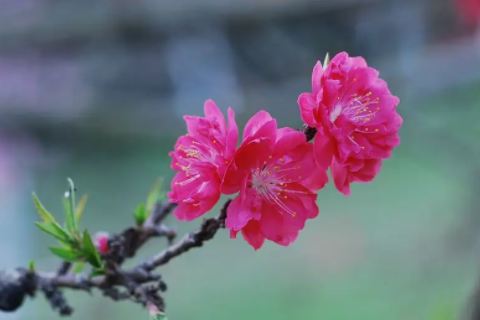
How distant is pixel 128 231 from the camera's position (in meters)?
0.66

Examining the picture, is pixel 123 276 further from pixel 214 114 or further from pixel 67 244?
pixel 214 114

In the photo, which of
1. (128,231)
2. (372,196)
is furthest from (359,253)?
(128,231)

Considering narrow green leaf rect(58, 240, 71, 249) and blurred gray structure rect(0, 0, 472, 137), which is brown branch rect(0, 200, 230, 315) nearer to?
narrow green leaf rect(58, 240, 71, 249)

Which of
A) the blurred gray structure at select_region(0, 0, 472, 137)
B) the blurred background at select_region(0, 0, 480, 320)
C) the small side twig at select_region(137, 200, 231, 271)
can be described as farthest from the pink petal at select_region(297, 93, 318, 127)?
the blurred gray structure at select_region(0, 0, 472, 137)

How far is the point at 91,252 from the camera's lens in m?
0.58

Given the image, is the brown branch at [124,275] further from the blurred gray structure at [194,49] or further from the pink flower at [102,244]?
the blurred gray structure at [194,49]

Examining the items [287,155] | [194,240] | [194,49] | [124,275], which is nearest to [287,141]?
[287,155]

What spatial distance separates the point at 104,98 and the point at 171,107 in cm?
41

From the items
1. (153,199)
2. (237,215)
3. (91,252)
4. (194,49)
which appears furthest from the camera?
(194,49)

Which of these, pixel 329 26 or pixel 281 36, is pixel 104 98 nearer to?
pixel 281 36

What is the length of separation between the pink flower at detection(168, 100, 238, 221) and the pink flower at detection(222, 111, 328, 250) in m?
0.02

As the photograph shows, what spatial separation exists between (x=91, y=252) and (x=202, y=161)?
18 centimetres

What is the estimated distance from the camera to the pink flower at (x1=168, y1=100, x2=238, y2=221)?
489 millimetres

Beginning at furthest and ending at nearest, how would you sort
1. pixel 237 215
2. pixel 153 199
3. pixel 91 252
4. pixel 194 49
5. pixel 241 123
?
pixel 194 49 → pixel 241 123 → pixel 153 199 → pixel 91 252 → pixel 237 215
